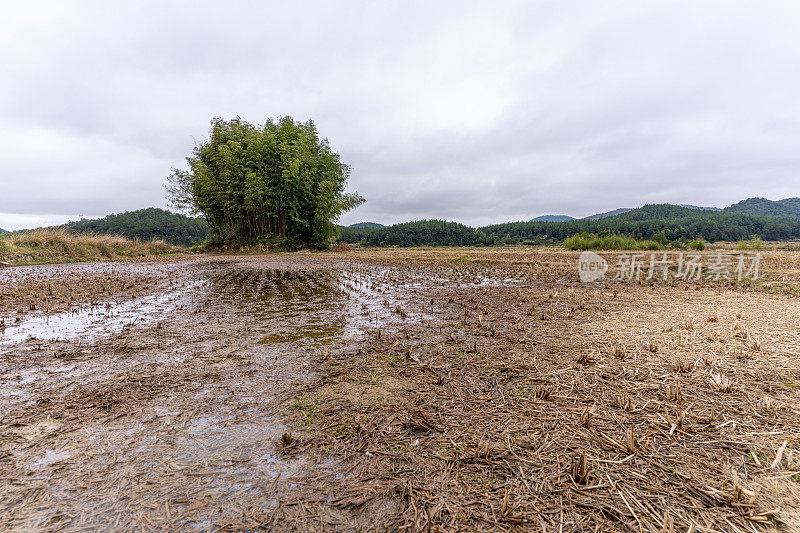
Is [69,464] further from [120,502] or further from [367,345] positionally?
[367,345]

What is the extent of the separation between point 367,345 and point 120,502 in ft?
9.69

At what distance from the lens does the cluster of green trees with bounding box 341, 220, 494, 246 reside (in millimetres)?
69312

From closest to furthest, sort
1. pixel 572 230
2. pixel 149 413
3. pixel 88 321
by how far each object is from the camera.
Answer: pixel 149 413 < pixel 88 321 < pixel 572 230

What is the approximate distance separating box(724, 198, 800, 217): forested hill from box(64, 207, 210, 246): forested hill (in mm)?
205536

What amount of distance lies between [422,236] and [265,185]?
49.6m

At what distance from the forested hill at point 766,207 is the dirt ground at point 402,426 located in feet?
638

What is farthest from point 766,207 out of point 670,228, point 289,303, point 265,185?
point 289,303

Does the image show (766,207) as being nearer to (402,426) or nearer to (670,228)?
(670,228)

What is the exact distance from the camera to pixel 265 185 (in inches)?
1099

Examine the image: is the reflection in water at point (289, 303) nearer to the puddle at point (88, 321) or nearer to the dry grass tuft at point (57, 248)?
the puddle at point (88, 321)

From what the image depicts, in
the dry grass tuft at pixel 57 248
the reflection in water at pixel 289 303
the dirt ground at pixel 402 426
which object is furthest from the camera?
the dry grass tuft at pixel 57 248

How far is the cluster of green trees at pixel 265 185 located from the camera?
28703mm

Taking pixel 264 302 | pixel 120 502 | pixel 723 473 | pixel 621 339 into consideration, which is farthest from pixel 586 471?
pixel 264 302

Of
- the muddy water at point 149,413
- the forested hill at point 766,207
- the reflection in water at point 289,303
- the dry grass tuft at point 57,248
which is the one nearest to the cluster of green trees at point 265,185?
the dry grass tuft at point 57,248
